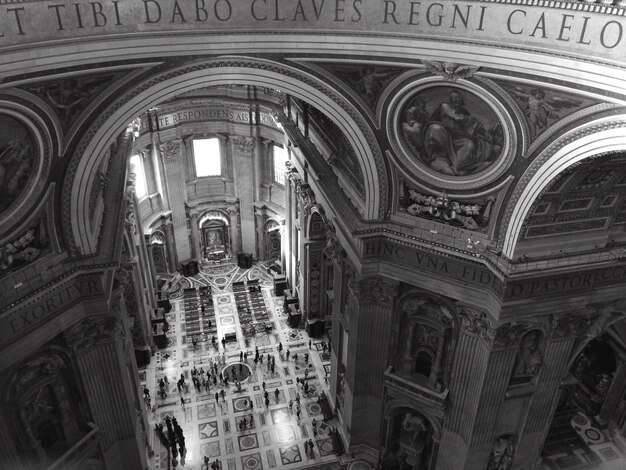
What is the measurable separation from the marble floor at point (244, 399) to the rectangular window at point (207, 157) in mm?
8871

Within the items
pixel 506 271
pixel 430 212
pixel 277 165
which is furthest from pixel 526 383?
pixel 277 165

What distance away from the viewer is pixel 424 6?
1549cm

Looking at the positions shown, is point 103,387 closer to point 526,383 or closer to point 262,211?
point 526,383

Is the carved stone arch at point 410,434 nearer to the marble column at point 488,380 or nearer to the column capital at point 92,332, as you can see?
the marble column at point 488,380

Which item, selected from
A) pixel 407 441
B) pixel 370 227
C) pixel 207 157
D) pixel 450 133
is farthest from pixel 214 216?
pixel 450 133

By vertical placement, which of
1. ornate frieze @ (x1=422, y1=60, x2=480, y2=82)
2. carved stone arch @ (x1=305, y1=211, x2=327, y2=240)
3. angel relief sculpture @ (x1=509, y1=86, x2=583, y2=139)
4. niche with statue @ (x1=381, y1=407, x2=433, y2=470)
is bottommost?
niche with statue @ (x1=381, y1=407, x2=433, y2=470)

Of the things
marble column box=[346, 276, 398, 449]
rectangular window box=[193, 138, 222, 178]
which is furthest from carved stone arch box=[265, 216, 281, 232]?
marble column box=[346, 276, 398, 449]

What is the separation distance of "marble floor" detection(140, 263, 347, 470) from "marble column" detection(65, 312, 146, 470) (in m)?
4.46

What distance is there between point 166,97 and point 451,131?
359 inches

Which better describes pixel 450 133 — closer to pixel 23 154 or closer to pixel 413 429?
pixel 23 154

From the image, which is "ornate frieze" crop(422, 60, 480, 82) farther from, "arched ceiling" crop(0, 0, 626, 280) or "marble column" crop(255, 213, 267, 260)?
"marble column" crop(255, 213, 267, 260)

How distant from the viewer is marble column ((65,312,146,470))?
19.3m

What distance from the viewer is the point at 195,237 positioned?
4109cm

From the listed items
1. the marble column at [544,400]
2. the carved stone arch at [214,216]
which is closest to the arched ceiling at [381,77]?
the marble column at [544,400]
